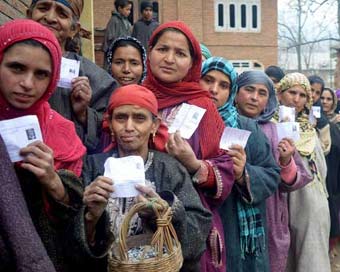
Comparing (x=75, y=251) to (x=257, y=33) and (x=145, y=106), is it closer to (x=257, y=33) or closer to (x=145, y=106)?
(x=145, y=106)

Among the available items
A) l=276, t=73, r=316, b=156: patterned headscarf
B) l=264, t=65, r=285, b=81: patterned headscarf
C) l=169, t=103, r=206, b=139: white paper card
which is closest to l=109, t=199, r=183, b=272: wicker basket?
l=169, t=103, r=206, b=139: white paper card

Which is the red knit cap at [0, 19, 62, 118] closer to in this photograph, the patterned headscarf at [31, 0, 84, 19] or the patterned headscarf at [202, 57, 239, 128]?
the patterned headscarf at [31, 0, 84, 19]

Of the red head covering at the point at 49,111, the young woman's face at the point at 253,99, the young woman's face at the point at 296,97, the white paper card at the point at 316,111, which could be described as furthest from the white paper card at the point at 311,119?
the red head covering at the point at 49,111

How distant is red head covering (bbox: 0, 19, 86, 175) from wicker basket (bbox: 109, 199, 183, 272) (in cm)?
34

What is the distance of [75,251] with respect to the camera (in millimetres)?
1790

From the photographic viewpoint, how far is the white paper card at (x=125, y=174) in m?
1.93

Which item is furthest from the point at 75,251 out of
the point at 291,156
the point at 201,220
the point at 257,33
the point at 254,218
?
the point at 257,33

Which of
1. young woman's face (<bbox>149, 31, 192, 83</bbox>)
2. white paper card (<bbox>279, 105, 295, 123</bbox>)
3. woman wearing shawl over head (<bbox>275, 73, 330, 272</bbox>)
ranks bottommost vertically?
woman wearing shawl over head (<bbox>275, 73, 330, 272</bbox>)

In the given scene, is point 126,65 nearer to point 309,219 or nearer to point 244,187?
point 244,187

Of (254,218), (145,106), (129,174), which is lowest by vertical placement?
(254,218)

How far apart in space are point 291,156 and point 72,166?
181 cm

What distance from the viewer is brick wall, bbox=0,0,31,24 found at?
3248mm

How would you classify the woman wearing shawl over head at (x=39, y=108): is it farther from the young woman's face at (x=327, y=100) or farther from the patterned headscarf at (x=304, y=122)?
the young woman's face at (x=327, y=100)

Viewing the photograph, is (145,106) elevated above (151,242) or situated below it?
above
